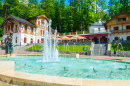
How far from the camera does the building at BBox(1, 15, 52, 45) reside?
118 feet

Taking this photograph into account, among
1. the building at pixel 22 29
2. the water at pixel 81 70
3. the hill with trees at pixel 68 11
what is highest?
the hill with trees at pixel 68 11

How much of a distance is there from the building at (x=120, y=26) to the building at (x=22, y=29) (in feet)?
89.5

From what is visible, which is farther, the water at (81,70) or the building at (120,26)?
the building at (120,26)

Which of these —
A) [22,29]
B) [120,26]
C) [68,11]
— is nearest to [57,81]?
[22,29]

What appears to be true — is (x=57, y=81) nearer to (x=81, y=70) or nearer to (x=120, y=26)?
(x=81, y=70)

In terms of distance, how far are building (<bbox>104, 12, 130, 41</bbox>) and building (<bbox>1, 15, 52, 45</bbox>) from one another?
89.5ft

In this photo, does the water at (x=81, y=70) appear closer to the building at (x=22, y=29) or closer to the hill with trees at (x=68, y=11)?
the building at (x=22, y=29)

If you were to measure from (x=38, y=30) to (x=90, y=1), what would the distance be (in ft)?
110

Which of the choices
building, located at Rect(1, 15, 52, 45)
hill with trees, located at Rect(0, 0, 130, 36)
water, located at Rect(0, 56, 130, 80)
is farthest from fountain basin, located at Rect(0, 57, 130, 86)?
hill with trees, located at Rect(0, 0, 130, 36)

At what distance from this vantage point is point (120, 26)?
37.3 metres

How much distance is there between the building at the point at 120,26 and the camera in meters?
35.3

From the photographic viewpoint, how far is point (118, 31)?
36062mm

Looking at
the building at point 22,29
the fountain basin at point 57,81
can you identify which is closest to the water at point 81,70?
A: the fountain basin at point 57,81

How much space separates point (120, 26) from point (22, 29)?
3391 cm
